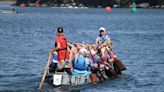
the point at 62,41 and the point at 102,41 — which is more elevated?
the point at 62,41

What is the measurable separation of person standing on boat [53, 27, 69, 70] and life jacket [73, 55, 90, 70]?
88cm

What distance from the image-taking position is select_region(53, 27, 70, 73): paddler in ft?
103

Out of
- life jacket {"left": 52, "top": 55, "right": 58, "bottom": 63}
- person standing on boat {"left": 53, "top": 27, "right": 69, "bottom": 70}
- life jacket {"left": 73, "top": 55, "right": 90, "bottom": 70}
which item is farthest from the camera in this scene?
life jacket {"left": 52, "top": 55, "right": 58, "bottom": 63}

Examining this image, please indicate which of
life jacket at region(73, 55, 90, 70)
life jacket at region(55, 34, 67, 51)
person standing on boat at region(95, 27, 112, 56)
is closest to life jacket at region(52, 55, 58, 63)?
life jacket at region(73, 55, 90, 70)

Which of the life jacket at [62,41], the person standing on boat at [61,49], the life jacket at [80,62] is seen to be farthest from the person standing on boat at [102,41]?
the life jacket at [62,41]

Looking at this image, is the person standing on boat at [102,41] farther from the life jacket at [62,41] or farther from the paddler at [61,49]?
the life jacket at [62,41]

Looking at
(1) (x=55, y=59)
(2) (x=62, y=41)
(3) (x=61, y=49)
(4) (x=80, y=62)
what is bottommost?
(4) (x=80, y=62)

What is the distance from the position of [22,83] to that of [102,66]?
4829mm

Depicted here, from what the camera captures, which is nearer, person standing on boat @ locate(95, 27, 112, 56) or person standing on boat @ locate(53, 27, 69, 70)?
person standing on boat @ locate(53, 27, 69, 70)

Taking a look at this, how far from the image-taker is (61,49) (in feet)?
104

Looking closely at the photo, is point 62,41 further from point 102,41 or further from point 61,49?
point 102,41

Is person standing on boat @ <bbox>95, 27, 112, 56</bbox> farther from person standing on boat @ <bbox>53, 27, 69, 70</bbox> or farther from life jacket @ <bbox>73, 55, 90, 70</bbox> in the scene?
person standing on boat @ <bbox>53, 27, 69, 70</bbox>

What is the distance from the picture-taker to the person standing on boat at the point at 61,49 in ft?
103

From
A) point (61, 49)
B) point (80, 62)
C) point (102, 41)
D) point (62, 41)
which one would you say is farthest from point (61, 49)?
point (102, 41)
